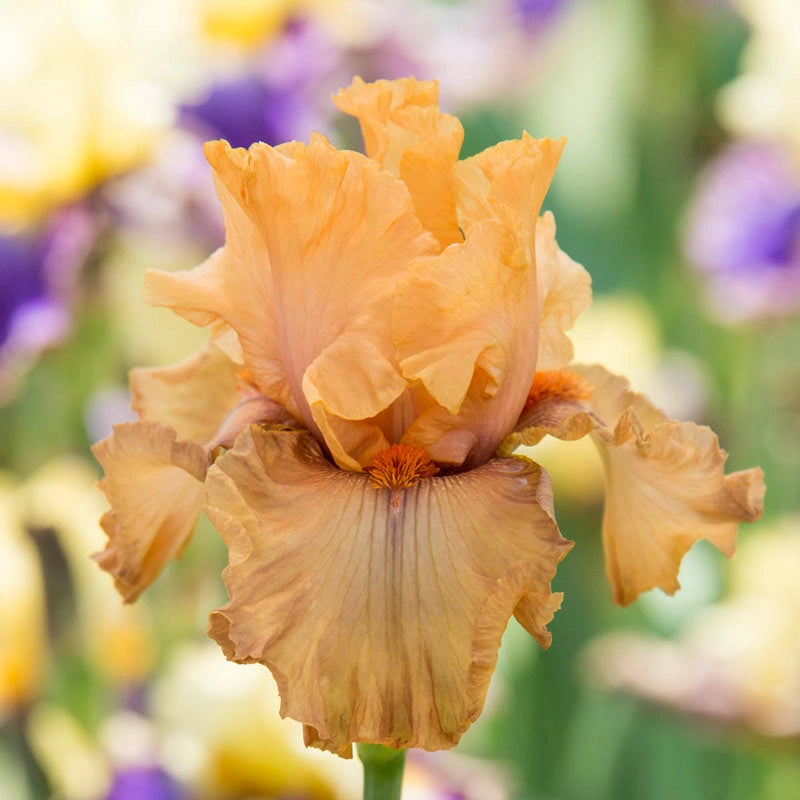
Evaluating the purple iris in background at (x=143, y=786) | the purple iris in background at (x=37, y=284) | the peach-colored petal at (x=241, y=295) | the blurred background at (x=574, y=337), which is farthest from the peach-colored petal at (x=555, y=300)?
the purple iris in background at (x=37, y=284)

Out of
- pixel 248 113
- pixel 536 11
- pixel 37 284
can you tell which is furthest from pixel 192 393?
pixel 536 11

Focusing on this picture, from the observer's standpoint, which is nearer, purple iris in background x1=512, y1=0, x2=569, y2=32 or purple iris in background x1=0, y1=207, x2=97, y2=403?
purple iris in background x1=0, y1=207, x2=97, y2=403

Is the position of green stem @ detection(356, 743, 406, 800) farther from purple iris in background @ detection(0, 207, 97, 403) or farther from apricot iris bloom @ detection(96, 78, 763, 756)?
purple iris in background @ detection(0, 207, 97, 403)

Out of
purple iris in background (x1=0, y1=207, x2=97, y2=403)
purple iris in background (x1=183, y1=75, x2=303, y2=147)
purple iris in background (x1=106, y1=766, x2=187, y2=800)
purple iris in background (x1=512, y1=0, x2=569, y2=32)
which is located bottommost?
purple iris in background (x1=106, y1=766, x2=187, y2=800)

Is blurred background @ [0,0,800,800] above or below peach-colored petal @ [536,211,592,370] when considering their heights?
below

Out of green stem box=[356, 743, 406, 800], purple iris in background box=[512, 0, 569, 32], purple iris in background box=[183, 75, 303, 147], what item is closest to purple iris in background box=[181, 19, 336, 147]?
purple iris in background box=[183, 75, 303, 147]

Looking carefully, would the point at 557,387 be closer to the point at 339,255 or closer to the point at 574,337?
the point at 339,255

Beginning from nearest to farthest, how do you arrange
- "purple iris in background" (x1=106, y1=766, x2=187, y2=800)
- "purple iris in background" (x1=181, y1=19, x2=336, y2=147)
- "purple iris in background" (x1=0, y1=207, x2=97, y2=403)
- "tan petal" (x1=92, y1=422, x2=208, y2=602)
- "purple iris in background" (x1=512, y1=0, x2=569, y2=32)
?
"tan petal" (x1=92, y1=422, x2=208, y2=602)
"purple iris in background" (x1=106, y1=766, x2=187, y2=800)
"purple iris in background" (x1=0, y1=207, x2=97, y2=403)
"purple iris in background" (x1=181, y1=19, x2=336, y2=147)
"purple iris in background" (x1=512, y1=0, x2=569, y2=32)
